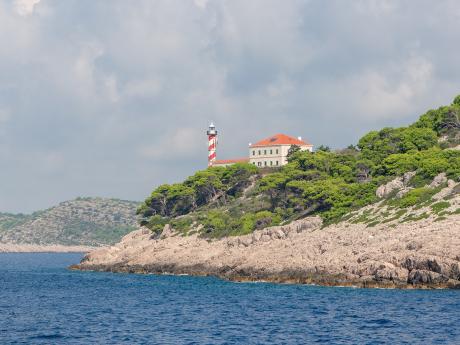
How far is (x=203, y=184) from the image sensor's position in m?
150

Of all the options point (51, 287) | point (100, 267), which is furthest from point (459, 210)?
point (100, 267)

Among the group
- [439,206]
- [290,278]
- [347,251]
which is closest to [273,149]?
[439,206]

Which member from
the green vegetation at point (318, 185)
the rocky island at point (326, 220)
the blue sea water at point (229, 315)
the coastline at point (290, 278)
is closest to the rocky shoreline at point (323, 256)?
the coastline at point (290, 278)

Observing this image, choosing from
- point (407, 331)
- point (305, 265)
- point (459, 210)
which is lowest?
point (407, 331)

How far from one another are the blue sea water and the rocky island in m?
3.85

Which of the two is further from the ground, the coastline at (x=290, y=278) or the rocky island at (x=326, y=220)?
the rocky island at (x=326, y=220)

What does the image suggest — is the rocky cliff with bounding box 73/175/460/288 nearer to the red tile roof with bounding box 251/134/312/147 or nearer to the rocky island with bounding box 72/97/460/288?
the rocky island with bounding box 72/97/460/288

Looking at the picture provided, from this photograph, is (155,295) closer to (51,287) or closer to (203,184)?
(51,287)

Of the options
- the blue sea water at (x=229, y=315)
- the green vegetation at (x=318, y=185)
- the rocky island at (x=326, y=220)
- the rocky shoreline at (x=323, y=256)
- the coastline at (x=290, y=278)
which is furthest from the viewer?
the green vegetation at (x=318, y=185)

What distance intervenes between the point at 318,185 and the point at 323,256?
30309 millimetres

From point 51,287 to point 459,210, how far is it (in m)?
49.6

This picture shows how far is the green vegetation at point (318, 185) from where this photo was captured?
106438 millimetres

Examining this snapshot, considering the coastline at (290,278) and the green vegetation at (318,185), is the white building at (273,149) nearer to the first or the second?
the green vegetation at (318,185)

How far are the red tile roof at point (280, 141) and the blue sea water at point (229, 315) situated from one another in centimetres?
8267
